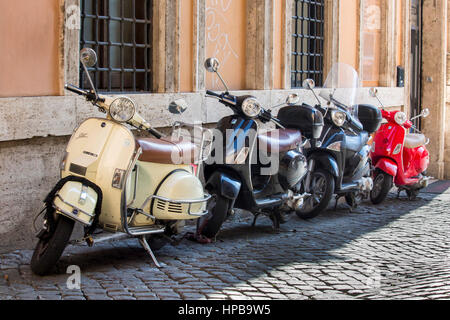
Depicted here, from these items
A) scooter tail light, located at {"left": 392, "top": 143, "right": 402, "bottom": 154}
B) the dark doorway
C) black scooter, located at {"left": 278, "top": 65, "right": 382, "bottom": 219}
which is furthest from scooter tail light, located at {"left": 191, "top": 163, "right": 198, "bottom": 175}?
the dark doorway

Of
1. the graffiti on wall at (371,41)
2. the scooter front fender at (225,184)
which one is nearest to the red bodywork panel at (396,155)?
the graffiti on wall at (371,41)

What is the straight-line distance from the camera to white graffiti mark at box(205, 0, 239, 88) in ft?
28.2

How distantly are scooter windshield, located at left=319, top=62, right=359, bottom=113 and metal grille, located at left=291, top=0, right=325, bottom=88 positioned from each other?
183 cm

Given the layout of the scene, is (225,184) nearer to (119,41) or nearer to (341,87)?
(119,41)

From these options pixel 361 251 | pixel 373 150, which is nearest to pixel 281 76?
pixel 373 150

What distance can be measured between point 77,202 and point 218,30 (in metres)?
4.22

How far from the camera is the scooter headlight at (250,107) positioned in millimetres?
6512

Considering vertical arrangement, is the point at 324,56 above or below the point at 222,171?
above

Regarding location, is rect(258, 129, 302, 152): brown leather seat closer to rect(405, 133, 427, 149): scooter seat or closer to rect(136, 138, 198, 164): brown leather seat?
rect(136, 138, 198, 164): brown leather seat

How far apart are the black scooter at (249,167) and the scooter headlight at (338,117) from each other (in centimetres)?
99

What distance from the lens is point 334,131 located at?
826 cm

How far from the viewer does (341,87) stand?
8.64 meters

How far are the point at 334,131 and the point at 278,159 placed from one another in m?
1.47
